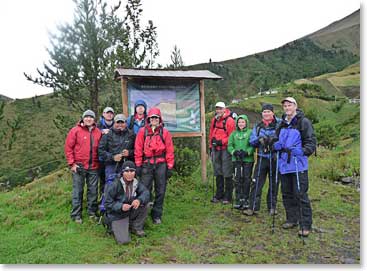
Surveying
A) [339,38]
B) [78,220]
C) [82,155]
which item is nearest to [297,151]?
[82,155]

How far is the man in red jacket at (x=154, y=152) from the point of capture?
20.5 feet

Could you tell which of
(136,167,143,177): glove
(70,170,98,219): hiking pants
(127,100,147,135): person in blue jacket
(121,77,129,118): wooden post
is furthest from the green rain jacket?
(70,170,98,219): hiking pants

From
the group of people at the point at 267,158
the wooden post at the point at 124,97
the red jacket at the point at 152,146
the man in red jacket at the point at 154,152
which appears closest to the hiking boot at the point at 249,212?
the group of people at the point at 267,158

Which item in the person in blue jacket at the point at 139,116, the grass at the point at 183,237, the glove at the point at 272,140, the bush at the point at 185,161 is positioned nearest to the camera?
the grass at the point at 183,237

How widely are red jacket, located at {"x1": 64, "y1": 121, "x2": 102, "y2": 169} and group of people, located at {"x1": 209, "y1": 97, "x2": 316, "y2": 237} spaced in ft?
8.23

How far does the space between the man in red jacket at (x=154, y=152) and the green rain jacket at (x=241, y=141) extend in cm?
145

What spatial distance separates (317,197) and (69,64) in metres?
7.04

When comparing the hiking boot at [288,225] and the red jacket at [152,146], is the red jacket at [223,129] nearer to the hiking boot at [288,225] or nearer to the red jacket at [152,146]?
the red jacket at [152,146]

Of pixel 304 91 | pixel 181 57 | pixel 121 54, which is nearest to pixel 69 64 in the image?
pixel 121 54

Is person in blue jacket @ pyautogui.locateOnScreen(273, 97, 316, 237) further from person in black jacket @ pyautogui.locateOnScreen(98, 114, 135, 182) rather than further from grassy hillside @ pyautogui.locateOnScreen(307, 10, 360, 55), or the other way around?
grassy hillside @ pyautogui.locateOnScreen(307, 10, 360, 55)

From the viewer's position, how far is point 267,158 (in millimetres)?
6738

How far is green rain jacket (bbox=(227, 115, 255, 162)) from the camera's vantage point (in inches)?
278

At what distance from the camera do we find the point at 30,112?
40.3 m

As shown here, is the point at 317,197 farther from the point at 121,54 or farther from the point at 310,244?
the point at 121,54
